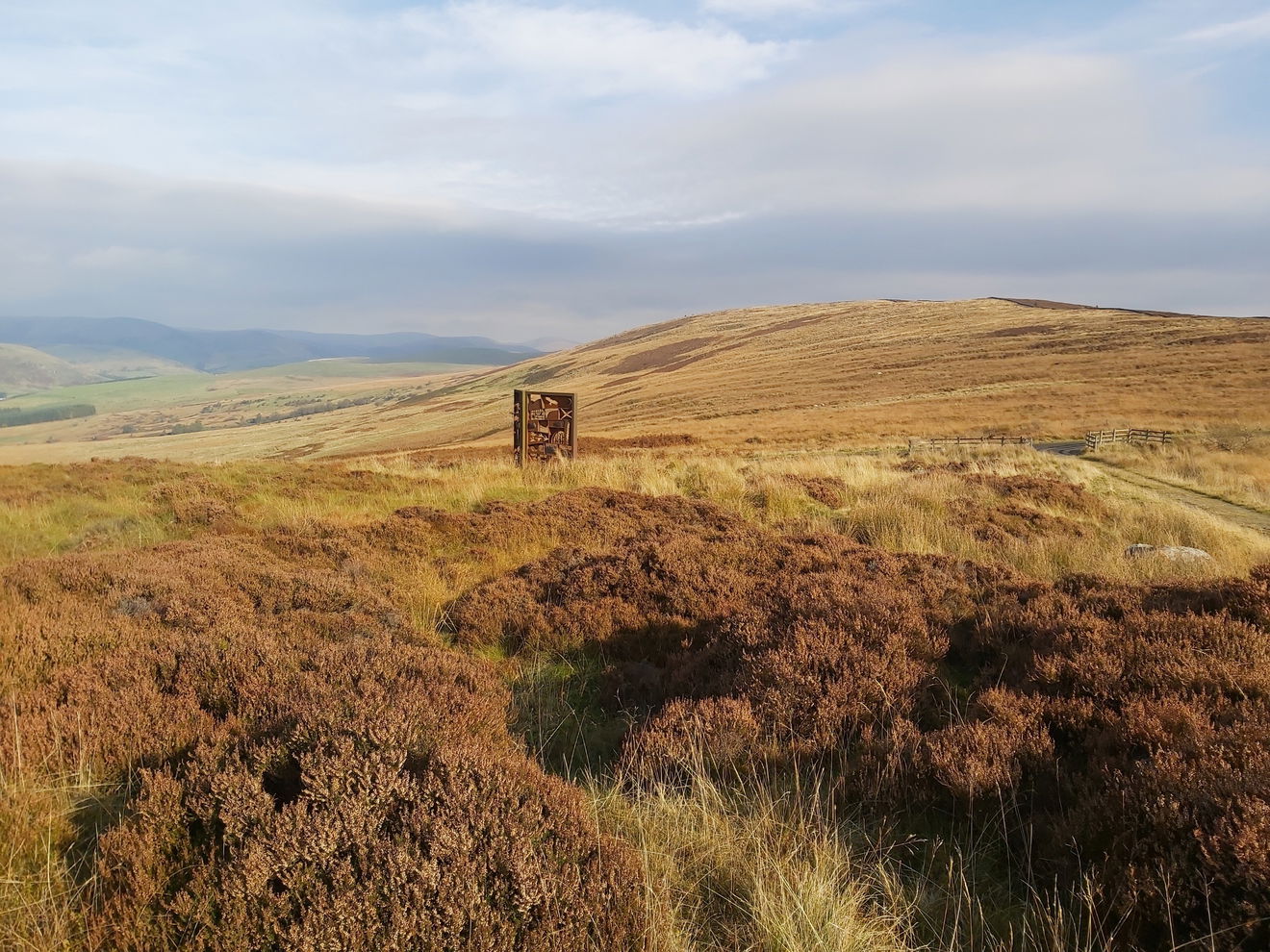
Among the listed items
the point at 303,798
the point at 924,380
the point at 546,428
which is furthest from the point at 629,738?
the point at 924,380

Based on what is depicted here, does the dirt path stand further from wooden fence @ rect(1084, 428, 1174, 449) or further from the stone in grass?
the stone in grass

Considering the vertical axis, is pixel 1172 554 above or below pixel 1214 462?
above

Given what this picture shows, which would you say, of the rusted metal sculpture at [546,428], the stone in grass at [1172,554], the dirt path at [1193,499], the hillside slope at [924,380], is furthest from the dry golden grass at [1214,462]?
the rusted metal sculpture at [546,428]

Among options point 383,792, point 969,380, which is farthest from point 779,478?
point 969,380

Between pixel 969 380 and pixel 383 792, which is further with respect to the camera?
pixel 969 380

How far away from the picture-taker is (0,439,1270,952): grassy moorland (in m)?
2.27

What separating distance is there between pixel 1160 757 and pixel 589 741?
287 centimetres

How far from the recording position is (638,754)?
3.58 metres

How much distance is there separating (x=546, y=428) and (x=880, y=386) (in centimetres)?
4882

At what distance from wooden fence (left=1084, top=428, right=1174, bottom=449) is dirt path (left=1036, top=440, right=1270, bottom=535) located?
224 inches

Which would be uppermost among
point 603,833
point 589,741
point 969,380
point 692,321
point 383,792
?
point 692,321

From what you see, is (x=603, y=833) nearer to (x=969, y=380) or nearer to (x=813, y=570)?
(x=813, y=570)

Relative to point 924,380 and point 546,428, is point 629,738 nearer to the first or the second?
point 546,428

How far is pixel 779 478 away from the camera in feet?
42.4
